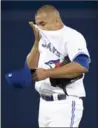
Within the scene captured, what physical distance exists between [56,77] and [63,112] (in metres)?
0.21

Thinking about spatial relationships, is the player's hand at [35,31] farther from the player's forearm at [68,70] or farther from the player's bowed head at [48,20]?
the player's forearm at [68,70]

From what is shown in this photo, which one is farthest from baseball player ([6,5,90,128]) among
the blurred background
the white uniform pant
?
the blurred background

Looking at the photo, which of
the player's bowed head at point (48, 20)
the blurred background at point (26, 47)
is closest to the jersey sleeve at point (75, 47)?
the player's bowed head at point (48, 20)

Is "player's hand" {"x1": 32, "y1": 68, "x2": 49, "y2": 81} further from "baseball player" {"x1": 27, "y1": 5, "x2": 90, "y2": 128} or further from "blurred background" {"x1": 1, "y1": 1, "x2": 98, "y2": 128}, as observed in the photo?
"blurred background" {"x1": 1, "y1": 1, "x2": 98, "y2": 128}

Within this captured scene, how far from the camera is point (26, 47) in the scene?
4.27m

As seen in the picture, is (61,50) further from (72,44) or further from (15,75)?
(15,75)

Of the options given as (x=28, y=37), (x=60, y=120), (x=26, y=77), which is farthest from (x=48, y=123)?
(x=28, y=37)

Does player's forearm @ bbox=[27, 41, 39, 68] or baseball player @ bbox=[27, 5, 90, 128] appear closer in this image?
baseball player @ bbox=[27, 5, 90, 128]

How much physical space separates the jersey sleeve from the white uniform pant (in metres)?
0.25

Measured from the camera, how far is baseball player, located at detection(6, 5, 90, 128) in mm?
2398

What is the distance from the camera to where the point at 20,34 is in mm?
4270

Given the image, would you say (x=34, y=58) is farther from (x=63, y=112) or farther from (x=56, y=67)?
(x=63, y=112)

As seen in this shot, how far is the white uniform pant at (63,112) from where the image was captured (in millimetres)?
2463

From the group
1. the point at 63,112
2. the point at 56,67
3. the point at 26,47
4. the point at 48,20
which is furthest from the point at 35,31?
the point at 26,47
